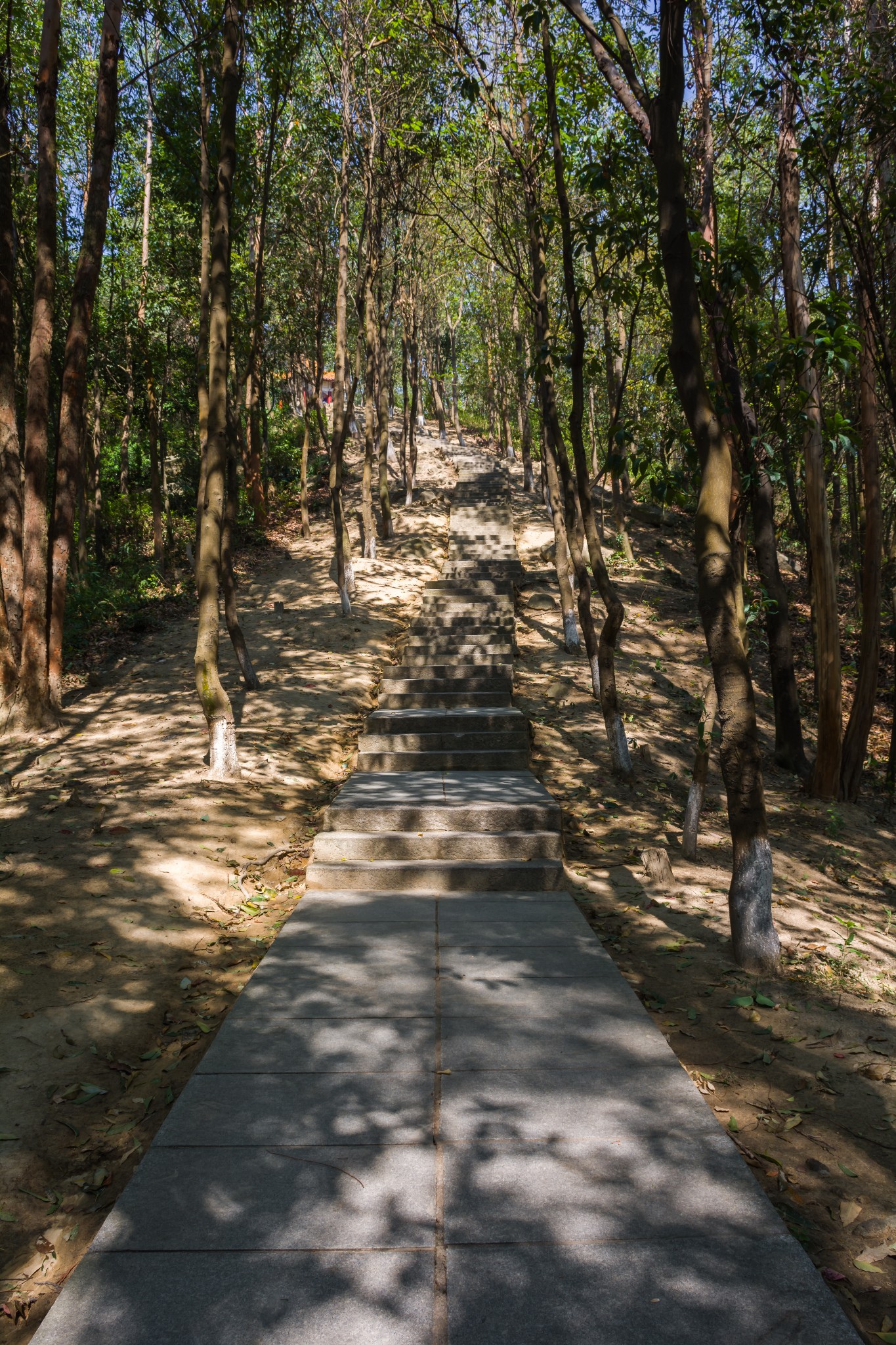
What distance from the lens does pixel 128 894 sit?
16.5ft

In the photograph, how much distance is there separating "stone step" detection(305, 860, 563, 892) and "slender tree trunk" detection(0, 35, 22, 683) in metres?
5.26

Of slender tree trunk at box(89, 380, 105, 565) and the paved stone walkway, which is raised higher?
slender tree trunk at box(89, 380, 105, 565)

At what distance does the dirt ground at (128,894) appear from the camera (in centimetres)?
288

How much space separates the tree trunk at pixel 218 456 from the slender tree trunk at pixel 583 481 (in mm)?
2883

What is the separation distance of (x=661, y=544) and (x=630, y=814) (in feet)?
41.5

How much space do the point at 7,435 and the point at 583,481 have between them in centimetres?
603

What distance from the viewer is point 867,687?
960cm

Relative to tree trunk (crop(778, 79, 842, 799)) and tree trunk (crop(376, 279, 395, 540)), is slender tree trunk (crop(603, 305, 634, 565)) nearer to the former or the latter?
tree trunk (crop(778, 79, 842, 799))

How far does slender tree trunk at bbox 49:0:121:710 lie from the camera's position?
859 cm

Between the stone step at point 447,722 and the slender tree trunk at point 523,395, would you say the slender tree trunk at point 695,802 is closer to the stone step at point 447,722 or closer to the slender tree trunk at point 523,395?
the stone step at point 447,722

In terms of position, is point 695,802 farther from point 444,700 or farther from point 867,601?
point 867,601

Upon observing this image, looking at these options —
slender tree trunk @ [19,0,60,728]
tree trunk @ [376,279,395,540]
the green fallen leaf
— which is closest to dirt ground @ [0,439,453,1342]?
the green fallen leaf

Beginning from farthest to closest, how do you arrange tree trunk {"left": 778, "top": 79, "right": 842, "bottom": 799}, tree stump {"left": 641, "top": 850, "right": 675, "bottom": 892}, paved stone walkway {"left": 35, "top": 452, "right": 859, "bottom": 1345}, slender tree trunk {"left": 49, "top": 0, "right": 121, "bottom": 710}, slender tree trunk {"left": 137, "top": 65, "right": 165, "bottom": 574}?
slender tree trunk {"left": 137, "top": 65, "right": 165, "bottom": 574} < tree trunk {"left": 778, "top": 79, "right": 842, "bottom": 799} < slender tree trunk {"left": 49, "top": 0, "right": 121, "bottom": 710} < tree stump {"left": 641, "top": 850, "right": 675, "bottom": 892} < paved stone walkway {"left": 35, "top": 452, "right": 859, "bottom": 1345}

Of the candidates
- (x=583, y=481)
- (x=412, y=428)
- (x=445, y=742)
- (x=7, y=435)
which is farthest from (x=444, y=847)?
(x=412, y=428)
